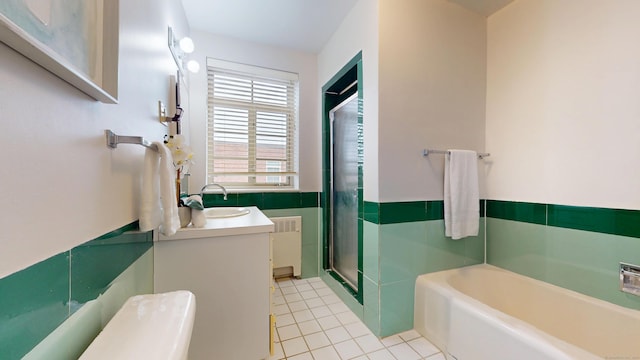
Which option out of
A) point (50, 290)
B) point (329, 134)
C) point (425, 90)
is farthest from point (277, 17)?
point (50, 290)

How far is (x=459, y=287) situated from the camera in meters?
1.72

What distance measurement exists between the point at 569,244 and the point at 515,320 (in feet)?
2.46

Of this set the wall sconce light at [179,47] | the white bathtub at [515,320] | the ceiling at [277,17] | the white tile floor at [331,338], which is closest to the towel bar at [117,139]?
the wall sconce light at [179,47]

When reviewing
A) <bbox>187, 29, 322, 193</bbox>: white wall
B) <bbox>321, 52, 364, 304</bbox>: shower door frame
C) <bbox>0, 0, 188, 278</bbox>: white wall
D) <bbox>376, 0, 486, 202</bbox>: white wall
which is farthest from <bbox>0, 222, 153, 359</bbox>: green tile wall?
<bbox>321, 52, 364, 304</bbox>: shower door frame

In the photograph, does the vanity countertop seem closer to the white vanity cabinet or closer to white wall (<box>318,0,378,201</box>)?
the white vanity cabinet

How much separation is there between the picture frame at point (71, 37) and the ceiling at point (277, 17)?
1.50 m

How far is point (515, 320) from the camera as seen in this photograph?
117 centimetres

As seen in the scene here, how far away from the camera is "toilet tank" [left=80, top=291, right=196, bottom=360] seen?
1.81ft

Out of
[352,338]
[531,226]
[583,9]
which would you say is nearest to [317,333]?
[352,338]

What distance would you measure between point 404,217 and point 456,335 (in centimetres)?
76

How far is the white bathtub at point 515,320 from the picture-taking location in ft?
3.59

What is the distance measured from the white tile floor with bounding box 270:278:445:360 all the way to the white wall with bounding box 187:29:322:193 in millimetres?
1207

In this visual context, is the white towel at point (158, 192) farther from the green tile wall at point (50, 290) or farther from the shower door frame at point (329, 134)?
the shower door frame at point (329, 134)

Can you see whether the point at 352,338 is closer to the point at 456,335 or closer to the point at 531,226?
the point at 456,335
